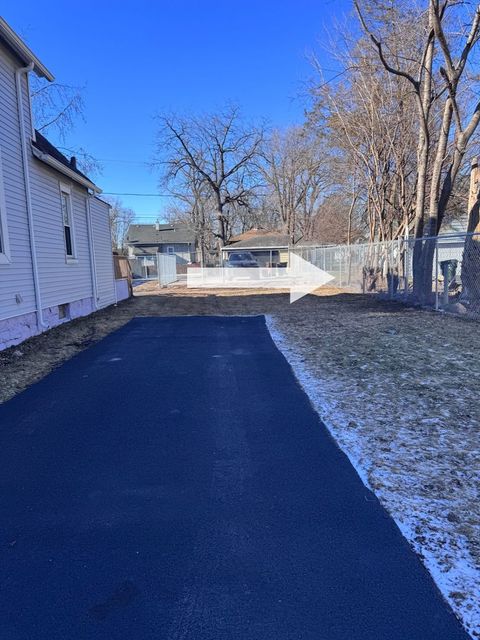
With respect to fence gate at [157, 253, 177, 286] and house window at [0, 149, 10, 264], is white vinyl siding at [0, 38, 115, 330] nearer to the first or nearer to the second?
house window at [0, 149, 10, 264]

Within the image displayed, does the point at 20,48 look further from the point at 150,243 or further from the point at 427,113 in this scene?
the point at 150,243

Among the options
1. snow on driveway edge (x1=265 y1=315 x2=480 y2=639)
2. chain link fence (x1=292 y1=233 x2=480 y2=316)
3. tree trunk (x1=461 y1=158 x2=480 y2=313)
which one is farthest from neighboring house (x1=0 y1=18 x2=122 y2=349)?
tree trunk (x1=461 y1=158 x2=480 y2=313)

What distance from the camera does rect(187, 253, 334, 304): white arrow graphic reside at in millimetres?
23344

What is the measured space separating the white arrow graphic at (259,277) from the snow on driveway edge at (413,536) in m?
17.6

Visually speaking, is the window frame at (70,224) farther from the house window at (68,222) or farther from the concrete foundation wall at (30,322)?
the concrete foundation wall at (30,322)

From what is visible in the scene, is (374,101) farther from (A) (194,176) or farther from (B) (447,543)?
(A) (194,176)

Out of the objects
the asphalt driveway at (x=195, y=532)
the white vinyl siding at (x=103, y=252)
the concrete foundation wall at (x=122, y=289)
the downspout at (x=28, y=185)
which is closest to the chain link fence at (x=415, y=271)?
the asphalt driveway at (x=195, y=532)

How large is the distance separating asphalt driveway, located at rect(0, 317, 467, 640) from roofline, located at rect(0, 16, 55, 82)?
623 cm

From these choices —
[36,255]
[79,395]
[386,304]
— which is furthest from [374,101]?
[79,395]

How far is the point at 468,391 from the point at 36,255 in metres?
7.77

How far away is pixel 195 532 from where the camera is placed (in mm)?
2369

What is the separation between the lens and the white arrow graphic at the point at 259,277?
2334 centimetres

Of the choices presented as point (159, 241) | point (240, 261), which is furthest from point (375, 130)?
point (159, 241)

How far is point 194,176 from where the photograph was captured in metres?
38.7
